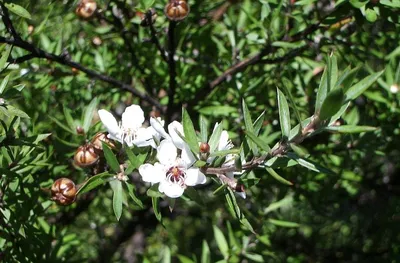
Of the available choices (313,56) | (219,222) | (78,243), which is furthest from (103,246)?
(313,56)

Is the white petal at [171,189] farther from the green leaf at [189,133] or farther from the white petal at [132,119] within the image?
the white petal at [132,119]

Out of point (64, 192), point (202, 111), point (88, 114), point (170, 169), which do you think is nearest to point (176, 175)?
point (170, 169)

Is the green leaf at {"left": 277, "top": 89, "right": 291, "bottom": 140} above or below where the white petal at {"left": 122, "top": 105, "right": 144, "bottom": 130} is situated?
above

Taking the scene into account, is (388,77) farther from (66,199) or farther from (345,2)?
(66,199)

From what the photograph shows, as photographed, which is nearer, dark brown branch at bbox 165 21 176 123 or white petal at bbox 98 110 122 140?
white petal at bbox 98 110 122 140

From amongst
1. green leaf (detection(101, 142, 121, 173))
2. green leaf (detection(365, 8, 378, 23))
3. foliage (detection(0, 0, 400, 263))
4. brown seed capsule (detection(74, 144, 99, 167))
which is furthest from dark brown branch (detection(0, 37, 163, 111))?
green leaf (detection(365, 8, 378, 23))

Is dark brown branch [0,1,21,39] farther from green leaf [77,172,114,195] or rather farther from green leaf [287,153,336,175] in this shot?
green leaf [287,153,336,175]

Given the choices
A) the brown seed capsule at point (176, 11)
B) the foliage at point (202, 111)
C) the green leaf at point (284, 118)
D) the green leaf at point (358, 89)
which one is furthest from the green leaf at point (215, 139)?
the brown seed capsule at point (176, 11)
